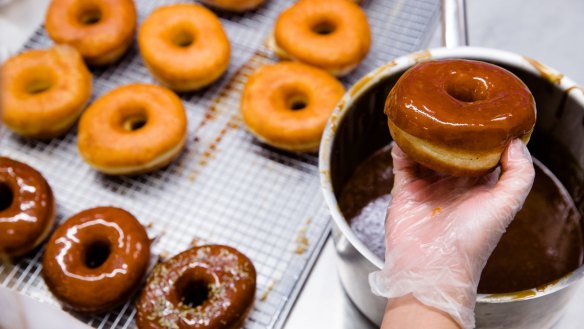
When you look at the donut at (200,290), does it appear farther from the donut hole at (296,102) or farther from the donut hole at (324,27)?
the donut hole at (324,27)

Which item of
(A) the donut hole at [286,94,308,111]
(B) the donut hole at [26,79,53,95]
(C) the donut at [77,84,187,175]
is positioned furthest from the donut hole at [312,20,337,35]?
(B) the donut hole at [26,79,53,95]

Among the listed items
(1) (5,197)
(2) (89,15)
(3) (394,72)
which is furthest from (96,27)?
(3) (394,72)

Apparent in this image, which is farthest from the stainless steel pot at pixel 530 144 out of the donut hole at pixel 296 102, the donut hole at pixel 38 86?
the donut hole at pixel 38 86

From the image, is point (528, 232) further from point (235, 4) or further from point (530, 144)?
point (235, 4)

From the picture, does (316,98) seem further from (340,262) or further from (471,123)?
(471,123)

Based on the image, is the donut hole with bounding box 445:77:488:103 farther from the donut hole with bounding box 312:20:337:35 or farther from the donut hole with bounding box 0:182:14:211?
the donut hole with bounding box 0:182:14:211

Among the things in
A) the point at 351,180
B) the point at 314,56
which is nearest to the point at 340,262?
the point at 351,180
